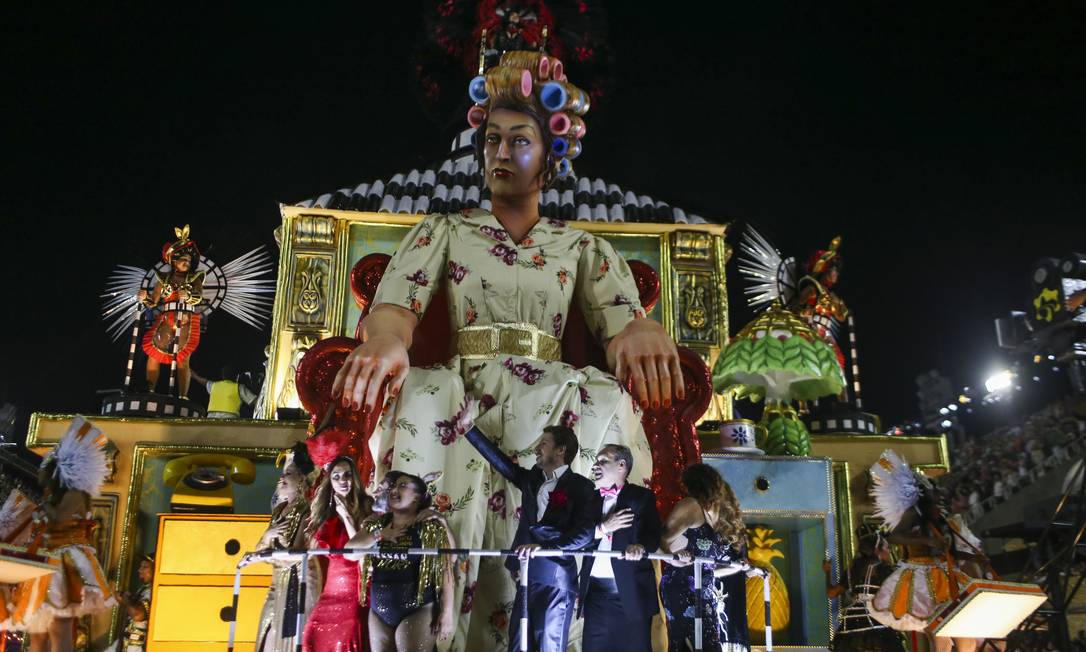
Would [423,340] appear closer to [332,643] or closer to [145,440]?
[332,643]

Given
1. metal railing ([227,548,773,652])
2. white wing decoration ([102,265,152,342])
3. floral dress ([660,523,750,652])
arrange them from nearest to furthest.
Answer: metal railing ([227,548,773,652]) → floral dress ([660,523,750,652]) → white wing decoration ([102,265,152,342])

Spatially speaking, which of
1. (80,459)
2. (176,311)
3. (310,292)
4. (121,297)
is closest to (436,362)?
(80,459)

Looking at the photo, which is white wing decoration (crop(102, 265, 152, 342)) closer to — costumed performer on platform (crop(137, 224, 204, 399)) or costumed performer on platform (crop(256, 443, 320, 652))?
costumed performer on platform (crop(137, 224, 204, 399))

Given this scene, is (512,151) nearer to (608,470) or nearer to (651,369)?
(651,369)

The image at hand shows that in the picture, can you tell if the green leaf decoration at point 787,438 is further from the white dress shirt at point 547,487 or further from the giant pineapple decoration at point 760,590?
the white dress shirt at point 547,487

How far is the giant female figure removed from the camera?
299 centimetres

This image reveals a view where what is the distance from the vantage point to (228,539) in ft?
16.6

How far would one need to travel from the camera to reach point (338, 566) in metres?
2.86

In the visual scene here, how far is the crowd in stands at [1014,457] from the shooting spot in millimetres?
12555

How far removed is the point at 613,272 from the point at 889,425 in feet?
36.2

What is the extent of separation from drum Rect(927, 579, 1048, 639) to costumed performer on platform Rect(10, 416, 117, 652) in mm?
→ 3597

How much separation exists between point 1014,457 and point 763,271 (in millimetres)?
8755

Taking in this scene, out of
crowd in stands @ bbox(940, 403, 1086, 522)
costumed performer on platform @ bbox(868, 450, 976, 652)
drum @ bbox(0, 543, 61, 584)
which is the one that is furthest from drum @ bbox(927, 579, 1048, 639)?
crowd in stands @ bbox(940, 403, 1086, 522)

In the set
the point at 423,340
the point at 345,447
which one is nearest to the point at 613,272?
the point at 423,340
